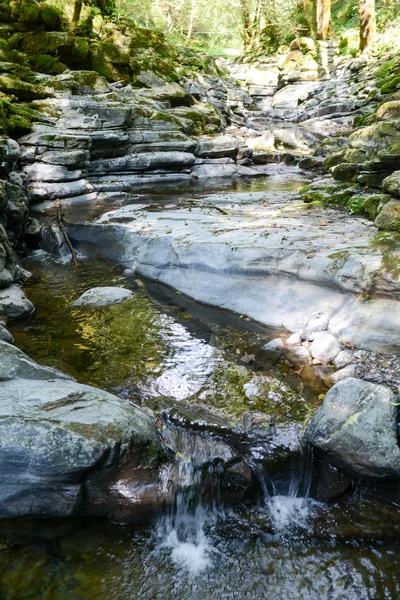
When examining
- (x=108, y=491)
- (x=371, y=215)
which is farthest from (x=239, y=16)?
(x=108, y=491)

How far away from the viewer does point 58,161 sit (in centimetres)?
1166

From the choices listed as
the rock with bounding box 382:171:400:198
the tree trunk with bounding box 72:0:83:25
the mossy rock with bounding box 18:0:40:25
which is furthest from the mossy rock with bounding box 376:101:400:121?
the tree trunk with bounding box 72:0:83:25

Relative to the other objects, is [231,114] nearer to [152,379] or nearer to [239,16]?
[239,16]

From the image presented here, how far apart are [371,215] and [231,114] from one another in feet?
64.7

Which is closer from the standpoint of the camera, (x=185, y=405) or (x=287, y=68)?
(x=185, y=405)

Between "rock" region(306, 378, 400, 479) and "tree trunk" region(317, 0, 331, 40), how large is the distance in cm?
3369

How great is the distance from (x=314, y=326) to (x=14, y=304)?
14.3 ft

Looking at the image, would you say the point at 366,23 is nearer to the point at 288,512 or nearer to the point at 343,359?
the point at 343,359

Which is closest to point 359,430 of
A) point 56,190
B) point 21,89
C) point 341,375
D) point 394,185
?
point 341,375

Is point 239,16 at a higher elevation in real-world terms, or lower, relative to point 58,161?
higher

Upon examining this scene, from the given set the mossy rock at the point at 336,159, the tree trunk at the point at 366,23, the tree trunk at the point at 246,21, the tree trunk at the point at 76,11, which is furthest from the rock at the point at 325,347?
the tree trunk at the point at 246,21

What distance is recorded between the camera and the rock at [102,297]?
6.42 metres

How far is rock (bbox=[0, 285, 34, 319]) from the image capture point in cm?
589

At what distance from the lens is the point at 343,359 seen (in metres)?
4.84
